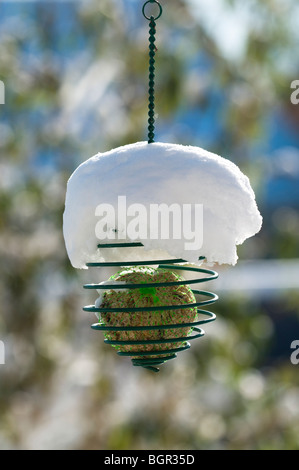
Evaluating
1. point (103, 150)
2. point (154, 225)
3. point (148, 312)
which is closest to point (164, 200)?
point (154, 225)

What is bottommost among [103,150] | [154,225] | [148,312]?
[148,312]

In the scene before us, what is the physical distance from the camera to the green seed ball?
5.63 feet

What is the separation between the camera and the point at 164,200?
1560 millimetres

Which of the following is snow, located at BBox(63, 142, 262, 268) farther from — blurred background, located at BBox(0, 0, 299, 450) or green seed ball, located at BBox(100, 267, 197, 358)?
blurred background, located at BBox(0, 0, 299, 450)

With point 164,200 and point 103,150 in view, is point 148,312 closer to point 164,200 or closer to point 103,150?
point 164,200

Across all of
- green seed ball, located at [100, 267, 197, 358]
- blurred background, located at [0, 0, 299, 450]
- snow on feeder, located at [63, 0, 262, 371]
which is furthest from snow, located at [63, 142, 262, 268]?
blurred background, located at [0, 0, 299, 450]

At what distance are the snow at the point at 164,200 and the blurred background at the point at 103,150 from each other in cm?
321

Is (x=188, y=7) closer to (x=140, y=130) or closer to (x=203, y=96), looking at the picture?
(x=203, y=96)

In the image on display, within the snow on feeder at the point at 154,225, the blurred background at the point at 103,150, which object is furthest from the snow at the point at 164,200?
the blurred background at the point at 103,150

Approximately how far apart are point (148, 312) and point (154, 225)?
26 centimetres

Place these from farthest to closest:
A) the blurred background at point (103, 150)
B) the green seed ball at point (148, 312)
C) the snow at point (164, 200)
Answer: the blurred background at point (103, 150), the green seed ball at point (148, 312), the snow at point (164, 200)

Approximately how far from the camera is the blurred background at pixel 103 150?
5.12 m

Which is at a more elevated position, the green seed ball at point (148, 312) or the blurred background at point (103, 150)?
the blurred background at point (103, 150)

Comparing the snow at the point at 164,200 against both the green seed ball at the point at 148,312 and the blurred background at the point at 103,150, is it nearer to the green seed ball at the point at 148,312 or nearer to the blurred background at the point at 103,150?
the green seed ball at the point at 148,312
